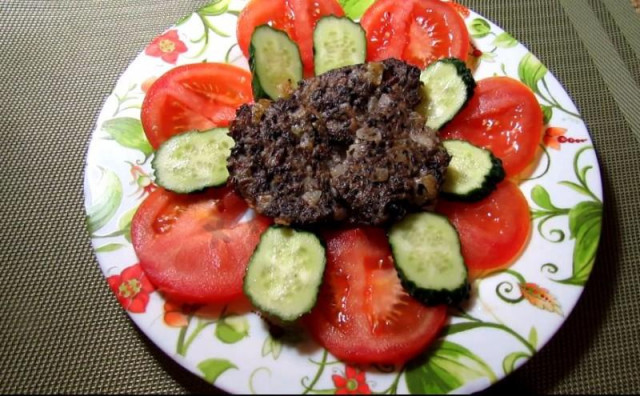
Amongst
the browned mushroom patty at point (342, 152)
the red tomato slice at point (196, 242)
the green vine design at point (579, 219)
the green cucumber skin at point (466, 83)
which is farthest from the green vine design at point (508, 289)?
the red tomato slice at point (196, 242)

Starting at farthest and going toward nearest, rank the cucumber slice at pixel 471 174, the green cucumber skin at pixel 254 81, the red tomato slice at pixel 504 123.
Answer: the green cucumber skin at pixel 254 81 → the red tomato slice at pixel 504 123 → the cucumber slice at pixel 471 174

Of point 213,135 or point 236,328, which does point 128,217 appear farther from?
point 236,328

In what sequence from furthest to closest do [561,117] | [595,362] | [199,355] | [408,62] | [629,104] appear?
[629,104] < [408,62] < [561,117] < [595,362] < [199,355]

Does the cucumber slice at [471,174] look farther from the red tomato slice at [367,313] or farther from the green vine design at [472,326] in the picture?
the green vine design at [472,326]

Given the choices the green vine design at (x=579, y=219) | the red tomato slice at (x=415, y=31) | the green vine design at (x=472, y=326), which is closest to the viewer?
the green vine design at (x=472, y=326)

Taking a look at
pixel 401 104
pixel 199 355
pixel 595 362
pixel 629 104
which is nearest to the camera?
pixel 199 355

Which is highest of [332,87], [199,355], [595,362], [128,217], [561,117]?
[561,117]

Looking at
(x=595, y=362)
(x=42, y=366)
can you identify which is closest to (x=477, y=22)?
(x=595, y=362)
